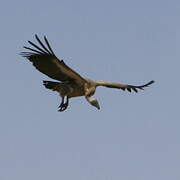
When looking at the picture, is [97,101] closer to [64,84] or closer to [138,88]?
[64,84]

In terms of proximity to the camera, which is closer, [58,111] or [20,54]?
[58,111]

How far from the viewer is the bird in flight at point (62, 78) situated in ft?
70.3

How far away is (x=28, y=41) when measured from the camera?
72.5 ft

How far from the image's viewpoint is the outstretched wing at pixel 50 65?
21.7 m

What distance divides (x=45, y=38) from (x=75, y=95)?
2.21 meters

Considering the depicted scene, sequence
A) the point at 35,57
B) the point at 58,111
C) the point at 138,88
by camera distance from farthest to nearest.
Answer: the point at 138,88 < the point at 35,57 < the point at 58,111

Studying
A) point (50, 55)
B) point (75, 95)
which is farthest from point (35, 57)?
point (75, 95)

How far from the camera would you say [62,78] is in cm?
2211

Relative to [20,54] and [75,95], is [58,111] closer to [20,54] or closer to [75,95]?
[75,95]

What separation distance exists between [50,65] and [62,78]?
646 millimetres

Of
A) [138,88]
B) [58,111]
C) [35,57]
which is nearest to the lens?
[58,111]

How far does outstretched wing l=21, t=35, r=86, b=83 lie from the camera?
2170 centimetres

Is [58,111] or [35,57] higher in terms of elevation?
[35,57]

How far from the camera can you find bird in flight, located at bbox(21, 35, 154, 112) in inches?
844
